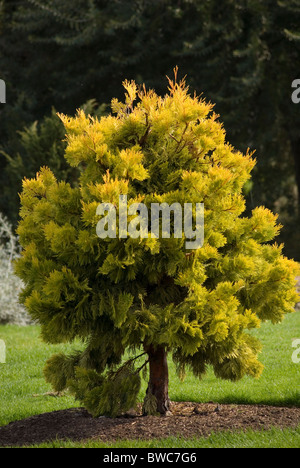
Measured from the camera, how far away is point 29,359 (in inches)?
280

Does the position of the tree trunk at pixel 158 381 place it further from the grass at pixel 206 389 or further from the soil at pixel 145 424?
the grass at pixel 206 389

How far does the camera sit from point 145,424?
436 centimetres

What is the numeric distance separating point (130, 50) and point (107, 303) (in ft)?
38.5

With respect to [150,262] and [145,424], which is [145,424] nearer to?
[145,424]

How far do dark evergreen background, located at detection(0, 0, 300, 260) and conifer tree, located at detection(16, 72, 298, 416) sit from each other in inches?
291

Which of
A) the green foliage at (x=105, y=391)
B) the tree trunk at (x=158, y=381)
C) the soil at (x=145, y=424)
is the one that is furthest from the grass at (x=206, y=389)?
the tree trunk at (x=158, y=381)

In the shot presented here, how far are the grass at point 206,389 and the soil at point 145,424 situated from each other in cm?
19

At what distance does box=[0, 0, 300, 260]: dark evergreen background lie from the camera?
44.0 ft

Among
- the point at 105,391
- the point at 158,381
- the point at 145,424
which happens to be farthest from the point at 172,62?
the point at 145,424

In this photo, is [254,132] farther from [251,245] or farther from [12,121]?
[251,245]

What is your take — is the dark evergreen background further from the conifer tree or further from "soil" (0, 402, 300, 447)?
the conifer tree

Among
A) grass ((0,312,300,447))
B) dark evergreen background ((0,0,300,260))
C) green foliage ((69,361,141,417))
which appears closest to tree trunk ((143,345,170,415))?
green foliage ((69,361,141,417))

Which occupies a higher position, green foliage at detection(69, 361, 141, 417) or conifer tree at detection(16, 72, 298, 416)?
conifer tree at detection(16, 72, 298, 416)

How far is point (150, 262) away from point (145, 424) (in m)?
1.08
